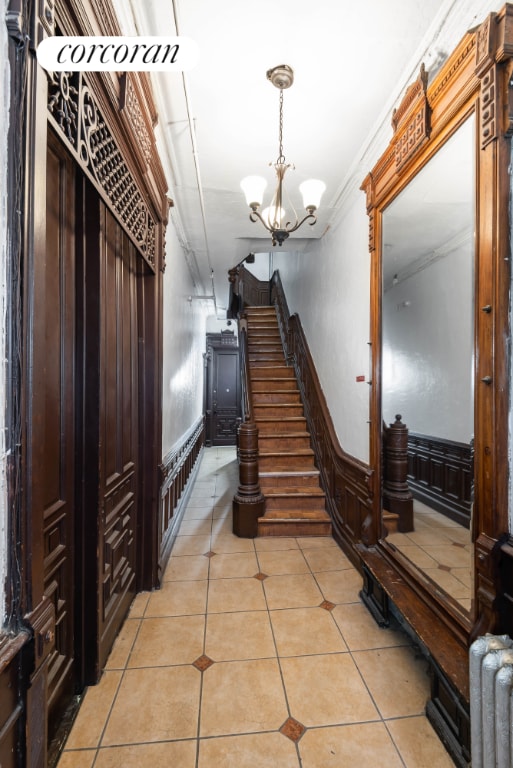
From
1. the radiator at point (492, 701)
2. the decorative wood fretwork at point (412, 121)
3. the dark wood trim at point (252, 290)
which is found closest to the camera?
the radiator at point (492, 701)

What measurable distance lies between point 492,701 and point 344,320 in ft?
8.93

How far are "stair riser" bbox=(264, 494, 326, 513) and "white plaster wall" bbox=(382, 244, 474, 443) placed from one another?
1764 mm

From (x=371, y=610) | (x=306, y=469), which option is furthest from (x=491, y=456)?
(x=306, y=469)

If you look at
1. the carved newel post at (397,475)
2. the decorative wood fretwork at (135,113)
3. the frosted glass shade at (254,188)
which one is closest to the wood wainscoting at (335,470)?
the carved newel post at (397,475)

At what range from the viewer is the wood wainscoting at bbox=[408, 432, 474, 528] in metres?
1.59

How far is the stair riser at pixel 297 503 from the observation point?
379 cm

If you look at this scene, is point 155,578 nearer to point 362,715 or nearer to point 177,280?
point 362,715

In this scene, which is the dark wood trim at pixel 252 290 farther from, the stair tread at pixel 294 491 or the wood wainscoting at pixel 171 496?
the stair tread at pixel 294 491

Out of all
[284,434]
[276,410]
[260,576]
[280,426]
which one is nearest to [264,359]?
[276,410]

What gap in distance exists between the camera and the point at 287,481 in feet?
13.3

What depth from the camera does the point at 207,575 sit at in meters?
2.76

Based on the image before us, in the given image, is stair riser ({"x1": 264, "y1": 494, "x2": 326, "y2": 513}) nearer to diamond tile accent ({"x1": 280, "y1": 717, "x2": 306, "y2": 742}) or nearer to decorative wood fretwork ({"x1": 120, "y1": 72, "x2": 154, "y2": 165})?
diamond tile accent ({"x1": 280, "y1": 717, "x2": 306, "y2": 742})

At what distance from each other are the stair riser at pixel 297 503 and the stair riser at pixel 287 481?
231 mm

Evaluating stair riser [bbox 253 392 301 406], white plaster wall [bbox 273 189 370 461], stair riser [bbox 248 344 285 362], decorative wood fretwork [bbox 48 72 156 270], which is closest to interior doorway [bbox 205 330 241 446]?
stair riser [bbox 248 344 285 362]
